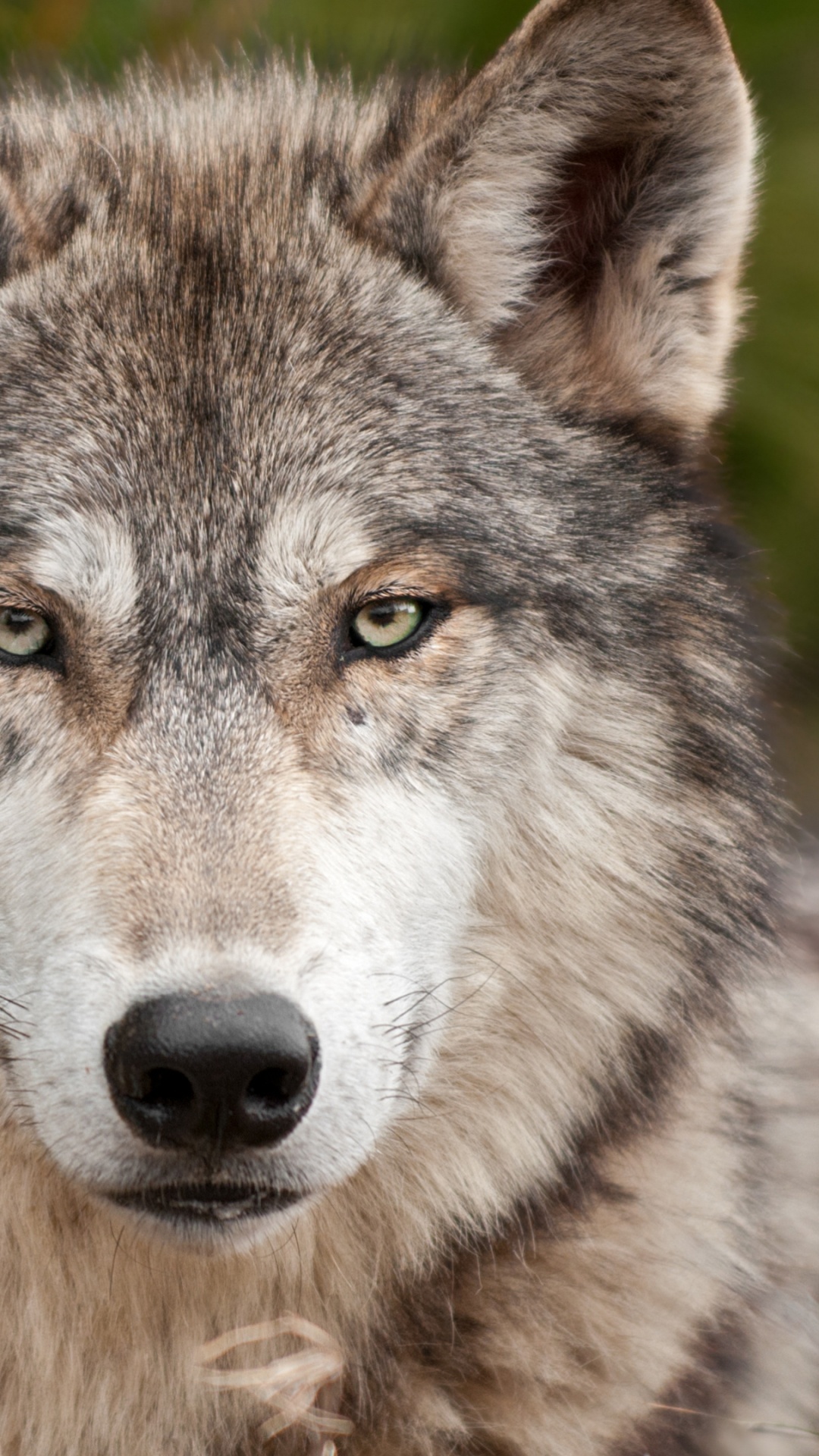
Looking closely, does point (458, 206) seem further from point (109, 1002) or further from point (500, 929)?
point (109, 1002)

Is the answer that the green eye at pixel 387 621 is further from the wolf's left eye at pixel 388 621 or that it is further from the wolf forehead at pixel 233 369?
the wolf forehead at pixel 233 369

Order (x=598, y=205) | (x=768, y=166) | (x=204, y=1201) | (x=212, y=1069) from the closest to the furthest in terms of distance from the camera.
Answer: (x=212, y=1069), (x=204, y=1201), (x=598, y=205), (x=768, y=166)

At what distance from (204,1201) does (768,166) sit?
573cm

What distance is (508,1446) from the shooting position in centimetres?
279

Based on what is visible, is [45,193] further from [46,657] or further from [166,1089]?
[166,1089]

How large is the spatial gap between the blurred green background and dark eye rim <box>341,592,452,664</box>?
369 cm

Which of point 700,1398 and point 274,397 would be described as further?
point 700,1398

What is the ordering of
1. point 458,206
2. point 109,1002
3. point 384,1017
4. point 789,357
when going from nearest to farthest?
1. point 109,1002
2. point 384,1017
3. point 458,206
4. point 789,357

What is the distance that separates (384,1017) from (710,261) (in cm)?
165

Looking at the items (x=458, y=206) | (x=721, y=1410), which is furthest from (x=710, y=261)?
(x=721, y=1410)

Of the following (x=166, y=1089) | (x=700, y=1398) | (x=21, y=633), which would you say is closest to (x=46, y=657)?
(x=21, y=633)

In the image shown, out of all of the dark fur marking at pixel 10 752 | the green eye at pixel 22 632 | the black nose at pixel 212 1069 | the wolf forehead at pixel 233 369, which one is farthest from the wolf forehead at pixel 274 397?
the black nose at pixel 212 1069

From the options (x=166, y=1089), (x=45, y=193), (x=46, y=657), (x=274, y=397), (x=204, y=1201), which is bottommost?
(x=204, y=1201)

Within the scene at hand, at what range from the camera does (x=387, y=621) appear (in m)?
2.72
